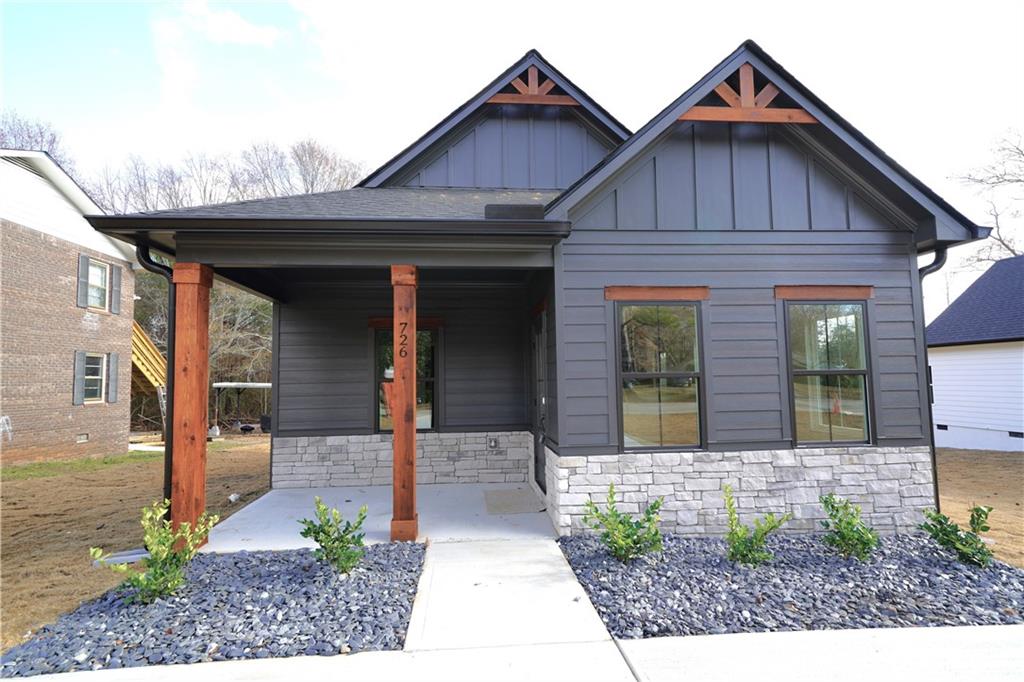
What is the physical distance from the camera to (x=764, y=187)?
539cm

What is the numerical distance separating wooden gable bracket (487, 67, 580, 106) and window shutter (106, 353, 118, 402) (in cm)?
1276

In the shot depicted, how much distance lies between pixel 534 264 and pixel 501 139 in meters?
3.85

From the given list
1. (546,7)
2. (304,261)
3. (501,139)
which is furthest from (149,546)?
(546,7)

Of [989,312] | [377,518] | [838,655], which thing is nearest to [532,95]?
[377,518]

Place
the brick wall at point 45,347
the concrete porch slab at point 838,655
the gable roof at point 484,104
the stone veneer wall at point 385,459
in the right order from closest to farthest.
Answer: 1. the concrete porch slab at point 838,655
2. the stone veneer wall at point 385,459
3. the gable roof at point 484,104
4. the brick wall at point 45,347

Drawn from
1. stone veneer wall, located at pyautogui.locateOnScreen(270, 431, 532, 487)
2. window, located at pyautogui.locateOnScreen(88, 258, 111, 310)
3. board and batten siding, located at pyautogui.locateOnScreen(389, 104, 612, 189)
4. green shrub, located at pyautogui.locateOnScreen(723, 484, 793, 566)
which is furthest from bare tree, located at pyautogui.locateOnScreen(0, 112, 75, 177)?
green shrub, located at pyautogui.locateOnScreen(723, 484, 793, 566)

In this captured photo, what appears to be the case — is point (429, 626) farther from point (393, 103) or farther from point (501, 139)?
point (393, 103)

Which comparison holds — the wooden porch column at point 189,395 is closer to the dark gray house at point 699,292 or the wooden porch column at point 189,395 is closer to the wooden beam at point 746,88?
the dark gray house at point 699,292

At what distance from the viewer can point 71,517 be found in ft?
20.6

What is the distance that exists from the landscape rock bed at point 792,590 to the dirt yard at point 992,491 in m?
1.14

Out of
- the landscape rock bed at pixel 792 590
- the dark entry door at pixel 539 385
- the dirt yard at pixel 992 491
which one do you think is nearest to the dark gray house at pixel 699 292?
the dark entry door at pixel 539 385

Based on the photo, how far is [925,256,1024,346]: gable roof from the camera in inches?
476

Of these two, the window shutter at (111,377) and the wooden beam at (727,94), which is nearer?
the wooden beam at (727,94)

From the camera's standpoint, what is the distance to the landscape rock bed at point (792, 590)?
3.29 metres
